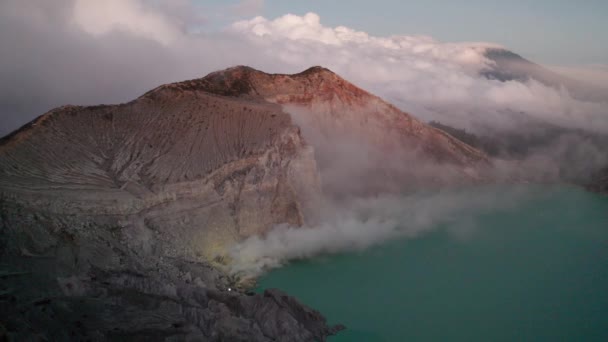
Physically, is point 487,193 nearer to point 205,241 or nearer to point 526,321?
point 526,321

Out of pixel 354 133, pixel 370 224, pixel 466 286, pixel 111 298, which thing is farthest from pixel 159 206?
pixel 354 133

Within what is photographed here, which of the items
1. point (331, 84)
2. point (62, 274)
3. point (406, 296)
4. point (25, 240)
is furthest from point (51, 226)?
point (331, 84)

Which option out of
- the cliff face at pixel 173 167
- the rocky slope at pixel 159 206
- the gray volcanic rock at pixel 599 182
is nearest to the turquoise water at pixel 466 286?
the rocky slope at pixel 159 206

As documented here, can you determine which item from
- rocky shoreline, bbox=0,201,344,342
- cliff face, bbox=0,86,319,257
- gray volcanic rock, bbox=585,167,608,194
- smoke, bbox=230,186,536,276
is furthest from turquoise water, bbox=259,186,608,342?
gray volcanic rock, bbox=585,167,608,194

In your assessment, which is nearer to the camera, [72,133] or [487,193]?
[72,133]

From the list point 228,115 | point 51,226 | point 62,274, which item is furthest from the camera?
point 228,115

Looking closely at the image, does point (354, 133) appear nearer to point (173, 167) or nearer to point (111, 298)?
point (173, 167)

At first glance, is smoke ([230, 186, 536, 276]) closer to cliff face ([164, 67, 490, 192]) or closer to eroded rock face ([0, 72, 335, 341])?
eroded rock face ([0, 72, 335, 341])
